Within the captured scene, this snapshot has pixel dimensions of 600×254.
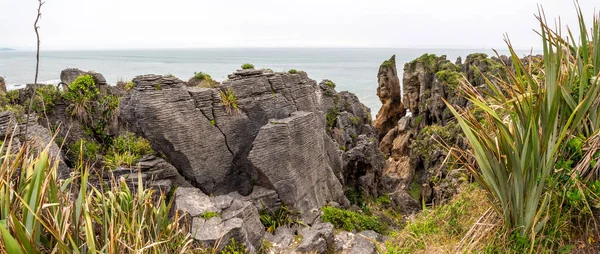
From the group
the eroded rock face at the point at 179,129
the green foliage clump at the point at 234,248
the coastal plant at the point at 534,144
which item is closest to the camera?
the coastal plant at the point at 534,144

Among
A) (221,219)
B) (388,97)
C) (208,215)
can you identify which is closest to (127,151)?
(208,215)

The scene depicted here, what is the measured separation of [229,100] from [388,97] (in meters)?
28.2

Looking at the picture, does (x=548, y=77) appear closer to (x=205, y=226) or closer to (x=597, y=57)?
(x=597, y=57)

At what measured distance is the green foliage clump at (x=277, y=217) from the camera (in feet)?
40.9

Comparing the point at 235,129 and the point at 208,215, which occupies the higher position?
the point at 235,129

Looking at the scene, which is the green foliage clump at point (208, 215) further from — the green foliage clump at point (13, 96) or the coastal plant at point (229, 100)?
the green foliage clump at point (13, 96)

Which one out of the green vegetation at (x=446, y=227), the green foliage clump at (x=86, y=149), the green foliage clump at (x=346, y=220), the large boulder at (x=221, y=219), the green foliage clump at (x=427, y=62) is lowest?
the green foliage clump at (x=346, y=220)

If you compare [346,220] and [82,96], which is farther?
[82,96]

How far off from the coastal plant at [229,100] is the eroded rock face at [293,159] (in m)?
1.53

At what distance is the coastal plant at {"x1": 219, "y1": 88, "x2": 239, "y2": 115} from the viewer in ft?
43.7

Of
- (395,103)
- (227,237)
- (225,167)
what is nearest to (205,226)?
(227,237)

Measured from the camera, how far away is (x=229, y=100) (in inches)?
526

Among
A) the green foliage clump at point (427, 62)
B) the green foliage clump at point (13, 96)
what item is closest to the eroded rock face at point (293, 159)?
the green foliage clump at point (13, 96)

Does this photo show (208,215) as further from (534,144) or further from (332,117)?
(332,117)
